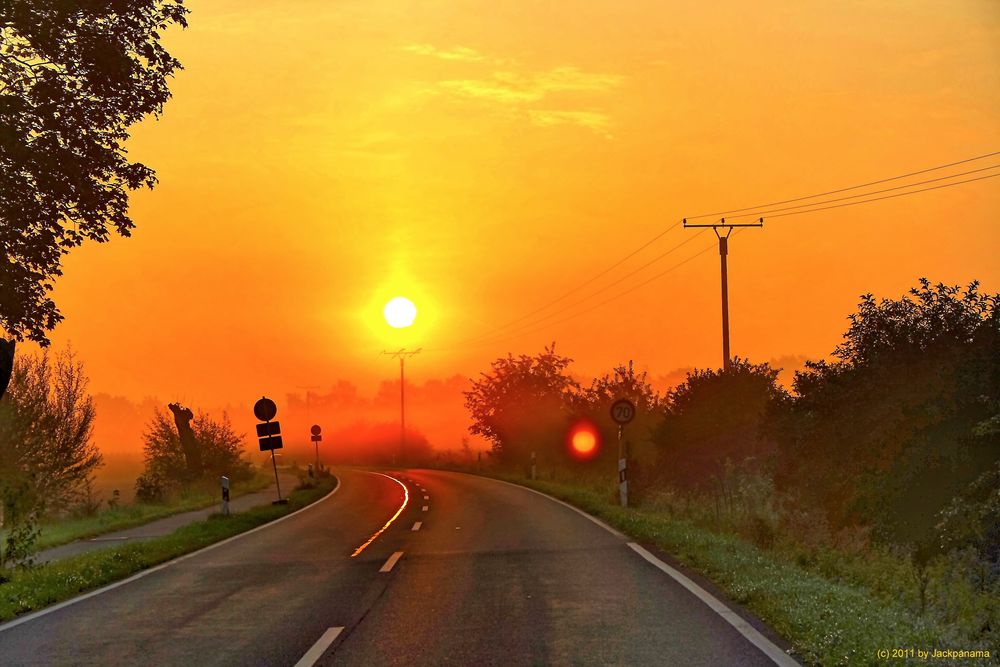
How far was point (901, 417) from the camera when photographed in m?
17.5

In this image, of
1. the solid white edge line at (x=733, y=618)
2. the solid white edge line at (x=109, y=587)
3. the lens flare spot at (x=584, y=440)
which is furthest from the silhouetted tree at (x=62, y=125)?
the lens flare spot at (x=584, y=440)

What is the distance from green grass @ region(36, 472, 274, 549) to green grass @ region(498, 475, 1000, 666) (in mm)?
13988

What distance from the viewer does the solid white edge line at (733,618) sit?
7.41 metres

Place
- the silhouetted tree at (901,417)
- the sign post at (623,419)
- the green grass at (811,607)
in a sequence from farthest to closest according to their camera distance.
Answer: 1. the sign post at (623,419)
2. the silhouetted tree at (901,417)
3. the green grass at (811,607)

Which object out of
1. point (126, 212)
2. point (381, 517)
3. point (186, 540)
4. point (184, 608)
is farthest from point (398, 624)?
point (381, 517)

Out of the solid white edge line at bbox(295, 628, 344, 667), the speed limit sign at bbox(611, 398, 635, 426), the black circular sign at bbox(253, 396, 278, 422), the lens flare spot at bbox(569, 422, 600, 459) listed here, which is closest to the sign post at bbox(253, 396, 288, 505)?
the black circular sign at bbox(253, 396, 278, 422)

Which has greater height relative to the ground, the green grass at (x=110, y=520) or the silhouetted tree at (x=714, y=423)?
the silhouetted tree at (x=714, y=423)

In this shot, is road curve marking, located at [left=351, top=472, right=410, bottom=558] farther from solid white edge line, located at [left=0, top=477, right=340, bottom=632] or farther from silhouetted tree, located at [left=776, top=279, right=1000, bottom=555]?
silhouetted tree, located at [left=776, top=279, right=1000, bottom=555]

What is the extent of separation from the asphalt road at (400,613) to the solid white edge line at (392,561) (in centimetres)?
3

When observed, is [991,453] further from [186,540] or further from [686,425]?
[686,425]

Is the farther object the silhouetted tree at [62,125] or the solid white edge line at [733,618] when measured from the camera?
the silhouetted tree at [62,125]

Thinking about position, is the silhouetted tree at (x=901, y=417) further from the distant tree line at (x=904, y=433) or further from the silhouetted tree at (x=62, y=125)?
the silhouetted tree at (x=62, y=125)

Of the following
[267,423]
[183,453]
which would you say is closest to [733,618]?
[267,423]

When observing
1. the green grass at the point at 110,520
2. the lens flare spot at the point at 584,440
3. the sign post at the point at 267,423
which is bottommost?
the green grass at the point at 110,520
